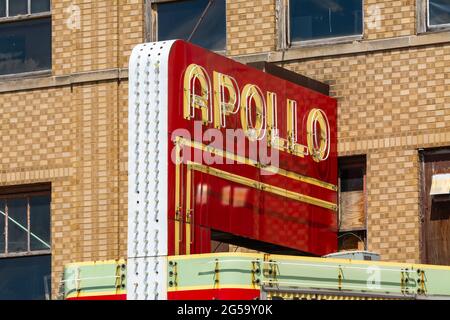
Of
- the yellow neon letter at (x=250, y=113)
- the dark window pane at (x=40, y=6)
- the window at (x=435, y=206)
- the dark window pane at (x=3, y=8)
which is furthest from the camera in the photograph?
the dark window pane at (x=3, y=8)

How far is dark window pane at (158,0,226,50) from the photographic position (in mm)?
27938

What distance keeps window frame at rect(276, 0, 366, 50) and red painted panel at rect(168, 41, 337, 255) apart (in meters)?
1.06

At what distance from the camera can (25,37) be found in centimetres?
2916

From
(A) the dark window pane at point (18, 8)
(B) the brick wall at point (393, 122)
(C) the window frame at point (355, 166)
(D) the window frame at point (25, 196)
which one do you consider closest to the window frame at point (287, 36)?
(B) the brick wall at point (393, 122)

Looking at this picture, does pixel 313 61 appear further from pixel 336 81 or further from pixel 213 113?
pixel 213 113

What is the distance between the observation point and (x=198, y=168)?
2319cm

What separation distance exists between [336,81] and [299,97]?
1.25 m

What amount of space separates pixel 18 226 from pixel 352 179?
218 inches

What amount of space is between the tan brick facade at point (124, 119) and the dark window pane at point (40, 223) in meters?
0.31

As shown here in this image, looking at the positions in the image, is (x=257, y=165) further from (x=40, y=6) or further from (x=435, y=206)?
(x=40, y=6)

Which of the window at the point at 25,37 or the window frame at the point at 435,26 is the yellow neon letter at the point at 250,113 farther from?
the window at the point at 25,37

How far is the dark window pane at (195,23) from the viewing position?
2794 centimetres

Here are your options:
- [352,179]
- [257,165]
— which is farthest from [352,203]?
[257,165]
